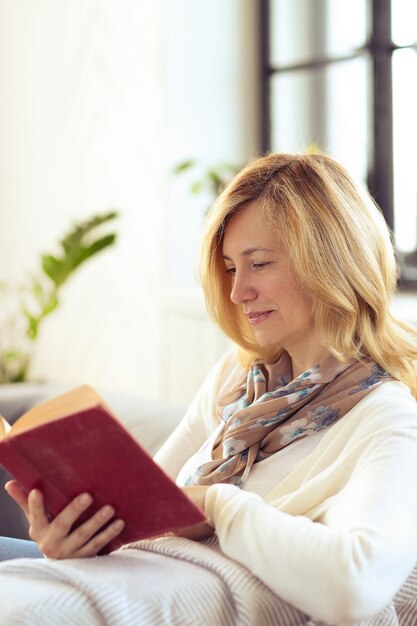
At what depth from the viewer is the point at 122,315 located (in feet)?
14.3

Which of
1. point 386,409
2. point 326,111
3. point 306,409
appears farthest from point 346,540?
point 326,111

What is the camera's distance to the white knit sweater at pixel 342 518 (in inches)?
50.2

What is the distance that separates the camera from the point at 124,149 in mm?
4219

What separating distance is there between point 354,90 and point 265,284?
2.24 metres

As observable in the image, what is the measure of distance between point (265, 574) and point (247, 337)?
629 millimetres

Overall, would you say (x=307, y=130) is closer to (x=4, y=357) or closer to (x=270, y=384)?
(x=4, y=357)

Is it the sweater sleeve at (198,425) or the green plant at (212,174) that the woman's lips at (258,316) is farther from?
the green plant at (212,174)

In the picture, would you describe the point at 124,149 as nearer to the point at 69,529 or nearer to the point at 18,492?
the point at 18,492

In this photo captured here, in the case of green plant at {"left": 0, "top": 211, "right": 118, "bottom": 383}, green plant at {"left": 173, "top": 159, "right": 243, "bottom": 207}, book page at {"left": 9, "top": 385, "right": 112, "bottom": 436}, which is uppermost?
green plant at {"left": 173, "top": 159, "right": 243, "bottom": 207}

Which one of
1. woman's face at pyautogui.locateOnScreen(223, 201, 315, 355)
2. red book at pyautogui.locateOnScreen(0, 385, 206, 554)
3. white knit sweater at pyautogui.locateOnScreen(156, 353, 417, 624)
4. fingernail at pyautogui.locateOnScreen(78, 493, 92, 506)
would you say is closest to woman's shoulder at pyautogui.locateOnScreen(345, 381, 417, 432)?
white knit sweater at pyautogui.locateOnScreen(156, 353, 417, 624)

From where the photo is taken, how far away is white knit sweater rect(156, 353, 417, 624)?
127cm

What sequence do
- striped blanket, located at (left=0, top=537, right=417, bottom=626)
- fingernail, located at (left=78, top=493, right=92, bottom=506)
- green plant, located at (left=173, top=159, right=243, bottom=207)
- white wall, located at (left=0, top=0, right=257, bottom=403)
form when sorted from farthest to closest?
white wall, located at (left=0, top=0, right=257, bottom=403)
green plant, located at (left=173, top=159, right=243, bottom=207)
fingernail, located at (left=78, top=493, right=92, bottom=506)
striped blanket, located at (left=0, top=537, right=417, bottom=626)

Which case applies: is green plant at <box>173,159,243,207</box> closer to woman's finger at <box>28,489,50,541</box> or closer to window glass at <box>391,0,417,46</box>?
window glass at <box>391,0,417,46</box>

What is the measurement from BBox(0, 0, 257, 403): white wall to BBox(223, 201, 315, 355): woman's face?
2.00 metres
